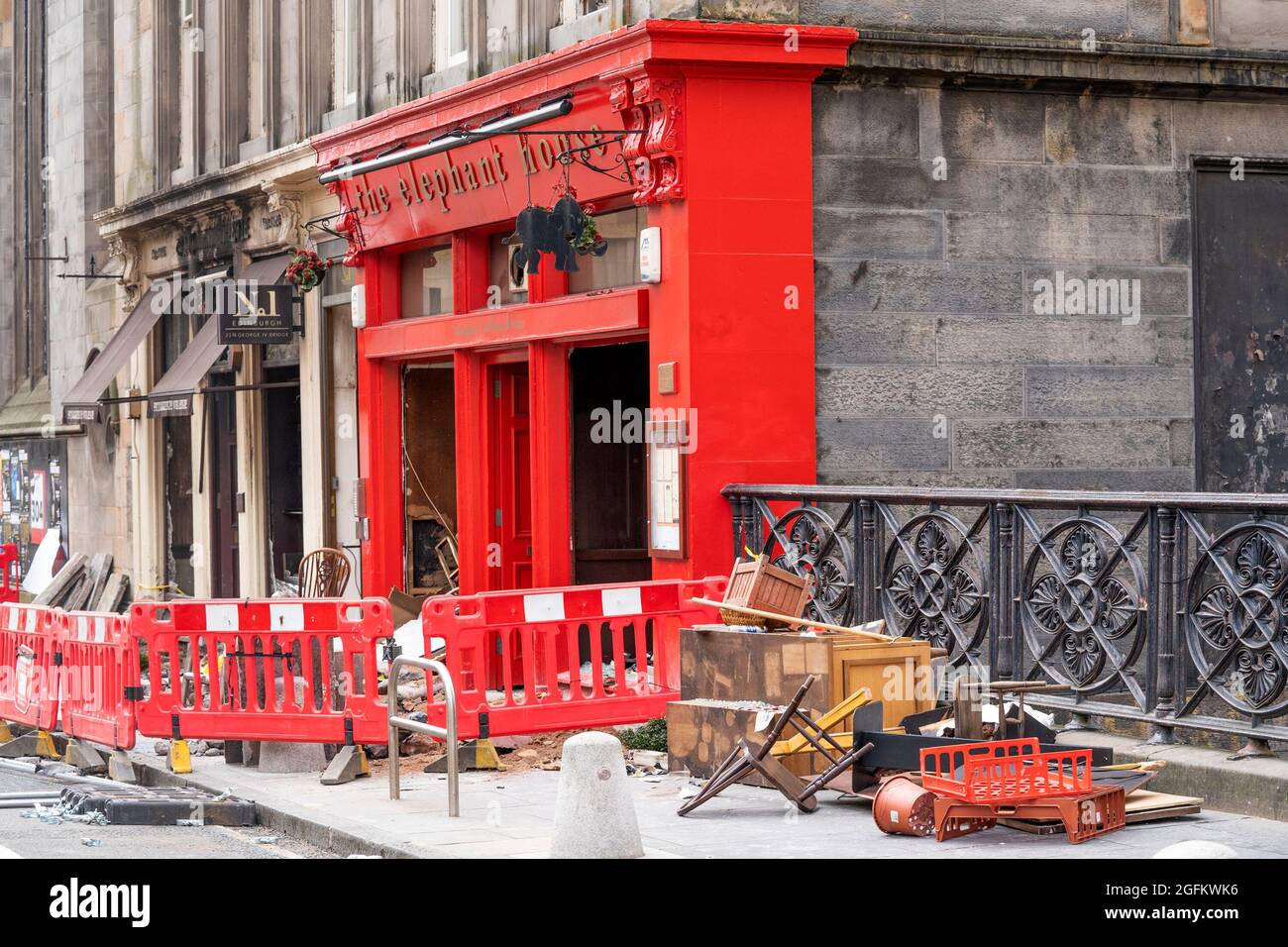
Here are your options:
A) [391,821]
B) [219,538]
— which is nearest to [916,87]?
[391,821]

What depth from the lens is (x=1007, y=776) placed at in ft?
29.3

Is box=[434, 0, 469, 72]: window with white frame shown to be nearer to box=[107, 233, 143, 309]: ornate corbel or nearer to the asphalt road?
the asphalt road

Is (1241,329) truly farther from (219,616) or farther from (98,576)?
(98,576)

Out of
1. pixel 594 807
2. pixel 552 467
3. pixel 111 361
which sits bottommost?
pixel 594 807

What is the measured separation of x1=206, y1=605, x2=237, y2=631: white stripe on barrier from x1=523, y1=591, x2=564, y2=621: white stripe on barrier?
182cm

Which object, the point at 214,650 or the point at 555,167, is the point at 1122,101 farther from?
the point at 214,650

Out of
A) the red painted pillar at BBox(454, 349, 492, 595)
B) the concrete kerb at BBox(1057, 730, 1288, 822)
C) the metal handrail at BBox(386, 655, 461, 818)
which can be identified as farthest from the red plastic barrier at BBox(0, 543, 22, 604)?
the concrete kerb at BBox(1057, 730, 1288, 822)

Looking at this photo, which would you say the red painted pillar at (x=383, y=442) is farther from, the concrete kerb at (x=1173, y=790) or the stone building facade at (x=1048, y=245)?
the concrete kerb at (x=1173, y=790)

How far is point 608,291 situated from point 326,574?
5.67 m

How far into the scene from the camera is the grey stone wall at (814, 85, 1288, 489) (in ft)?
47.2

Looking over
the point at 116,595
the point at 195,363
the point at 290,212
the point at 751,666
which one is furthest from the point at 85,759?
the point at 116,595

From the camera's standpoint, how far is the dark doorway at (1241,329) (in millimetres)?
15406

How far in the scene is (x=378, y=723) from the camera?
11.9 metres

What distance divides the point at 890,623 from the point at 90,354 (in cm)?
1731
